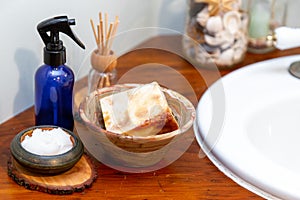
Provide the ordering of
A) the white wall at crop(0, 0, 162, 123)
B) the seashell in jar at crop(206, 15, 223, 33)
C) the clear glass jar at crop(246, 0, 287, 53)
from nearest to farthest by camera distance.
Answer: the white wall at crop(0, 0, 162, 123), the seashell in jar at crop(206, 15, 223, 33), the clear glass jar at crop(246, 0, 287, 53)

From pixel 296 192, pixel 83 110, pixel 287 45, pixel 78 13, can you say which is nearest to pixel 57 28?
pixel 83 110

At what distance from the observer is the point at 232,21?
1.10 metres

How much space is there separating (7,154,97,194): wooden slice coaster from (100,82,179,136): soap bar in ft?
0.23

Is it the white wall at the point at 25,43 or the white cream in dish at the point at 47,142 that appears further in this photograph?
the white wall at the point at 25,43

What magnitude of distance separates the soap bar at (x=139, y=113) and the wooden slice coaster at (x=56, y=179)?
0.07 m

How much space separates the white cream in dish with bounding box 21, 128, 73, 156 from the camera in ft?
2.42

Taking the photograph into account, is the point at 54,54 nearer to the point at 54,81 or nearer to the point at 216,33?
the point at 54,81

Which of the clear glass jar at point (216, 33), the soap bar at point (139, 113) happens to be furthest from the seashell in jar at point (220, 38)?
the soap bar at point (139, 113)

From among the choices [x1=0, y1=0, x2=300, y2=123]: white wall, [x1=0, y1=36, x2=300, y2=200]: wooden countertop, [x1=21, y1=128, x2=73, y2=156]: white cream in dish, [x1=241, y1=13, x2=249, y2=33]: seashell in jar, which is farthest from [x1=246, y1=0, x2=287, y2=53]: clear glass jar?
[x1=21, y1=128, x2=73, y2=156]: white cream in dish

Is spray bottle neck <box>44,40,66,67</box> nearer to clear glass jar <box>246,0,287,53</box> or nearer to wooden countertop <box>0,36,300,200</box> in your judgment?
wooden countertop <box>0,36,300,200</box>

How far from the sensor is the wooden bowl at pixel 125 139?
75cm

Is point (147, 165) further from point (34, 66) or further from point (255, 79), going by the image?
point (255, 79)

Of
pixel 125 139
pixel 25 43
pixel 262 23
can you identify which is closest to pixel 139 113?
pixel 125 139

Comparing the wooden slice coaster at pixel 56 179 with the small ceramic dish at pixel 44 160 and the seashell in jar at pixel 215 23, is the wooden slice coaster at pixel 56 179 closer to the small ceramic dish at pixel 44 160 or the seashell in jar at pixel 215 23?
the small ceramic dish at pixel 44 160
